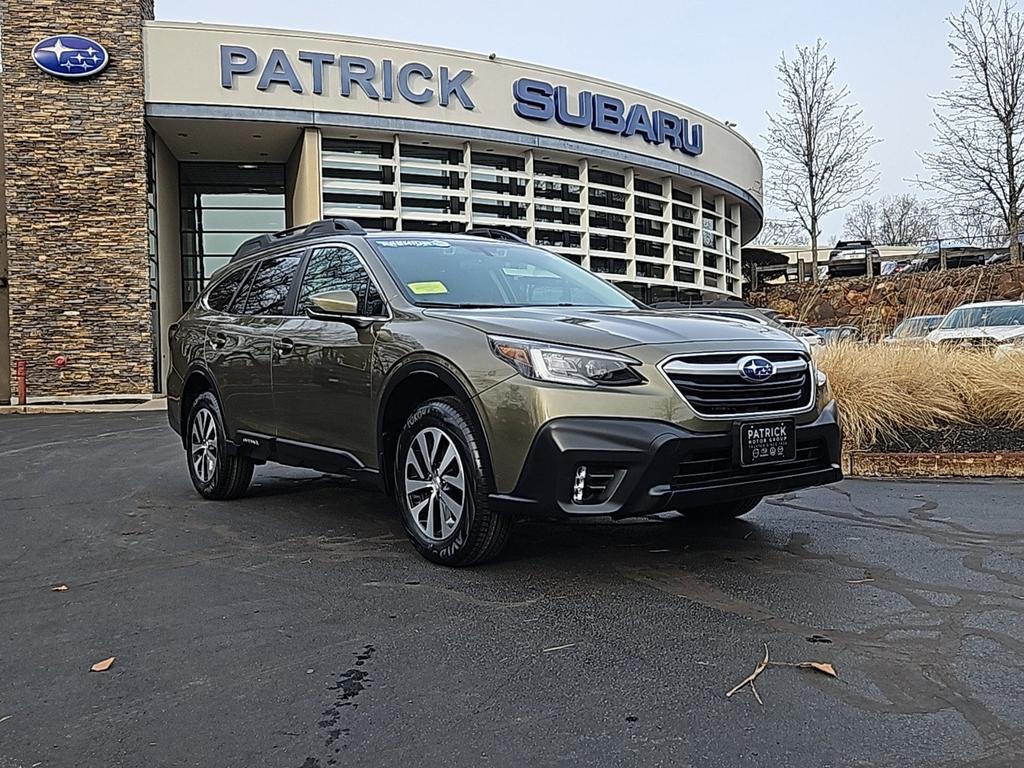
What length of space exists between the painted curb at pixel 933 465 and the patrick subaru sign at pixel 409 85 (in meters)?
18.0

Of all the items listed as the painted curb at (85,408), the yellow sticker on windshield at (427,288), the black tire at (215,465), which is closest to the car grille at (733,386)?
the yellow sticker on windshield at (427,288)

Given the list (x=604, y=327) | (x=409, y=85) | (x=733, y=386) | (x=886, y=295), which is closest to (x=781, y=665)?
(x=733, y=386)

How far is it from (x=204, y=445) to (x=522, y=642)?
3.95 m

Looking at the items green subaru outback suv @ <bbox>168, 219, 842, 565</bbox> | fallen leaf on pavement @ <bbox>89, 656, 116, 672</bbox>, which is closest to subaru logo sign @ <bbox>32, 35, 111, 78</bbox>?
green subaru outback suv @ <bbox>168, 219, 842, 565</bbox>

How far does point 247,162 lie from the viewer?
88.7 feet

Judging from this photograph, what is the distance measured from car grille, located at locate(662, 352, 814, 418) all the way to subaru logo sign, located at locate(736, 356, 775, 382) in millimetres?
19

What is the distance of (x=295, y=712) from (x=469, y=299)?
266cm

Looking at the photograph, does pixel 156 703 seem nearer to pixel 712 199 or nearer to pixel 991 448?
pixel 991 448

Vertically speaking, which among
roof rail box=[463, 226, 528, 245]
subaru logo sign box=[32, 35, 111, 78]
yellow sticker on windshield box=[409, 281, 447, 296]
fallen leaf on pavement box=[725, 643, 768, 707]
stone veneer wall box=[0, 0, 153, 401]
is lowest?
fallen leaf on pavement box=[725, 643, 768, 707]

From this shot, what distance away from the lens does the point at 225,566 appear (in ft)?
15.3

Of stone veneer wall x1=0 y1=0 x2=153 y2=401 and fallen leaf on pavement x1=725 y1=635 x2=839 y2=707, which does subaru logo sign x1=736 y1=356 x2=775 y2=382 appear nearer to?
fallen leaf on pavement x1=725 y1=635 x2=839 y2=707

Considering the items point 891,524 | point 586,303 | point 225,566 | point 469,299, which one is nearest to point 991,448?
point 891,524

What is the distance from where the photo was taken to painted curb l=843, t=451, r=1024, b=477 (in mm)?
7172

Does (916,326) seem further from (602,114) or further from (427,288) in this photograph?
(602,114)
